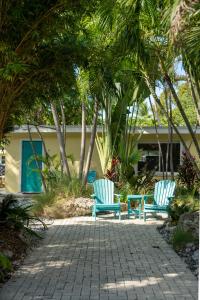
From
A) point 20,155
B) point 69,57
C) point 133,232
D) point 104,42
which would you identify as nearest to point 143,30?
point 104,42

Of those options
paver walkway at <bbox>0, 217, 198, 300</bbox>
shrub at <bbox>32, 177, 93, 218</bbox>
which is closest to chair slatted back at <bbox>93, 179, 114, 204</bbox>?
shrub at <bbox>32, 177, 93, 218</bbox>

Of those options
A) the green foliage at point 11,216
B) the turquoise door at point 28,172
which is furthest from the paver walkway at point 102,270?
the turquoise door at point 28,172

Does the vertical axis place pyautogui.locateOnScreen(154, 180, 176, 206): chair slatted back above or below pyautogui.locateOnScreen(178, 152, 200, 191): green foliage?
below

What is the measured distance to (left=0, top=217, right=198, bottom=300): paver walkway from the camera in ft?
17.5

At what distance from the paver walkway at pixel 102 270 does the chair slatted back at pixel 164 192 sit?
2.08 meters

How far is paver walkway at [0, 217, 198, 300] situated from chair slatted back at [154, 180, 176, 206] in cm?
208

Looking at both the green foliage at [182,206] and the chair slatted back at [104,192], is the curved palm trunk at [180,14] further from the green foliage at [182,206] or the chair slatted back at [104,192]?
the chair slatted back at [104,192]

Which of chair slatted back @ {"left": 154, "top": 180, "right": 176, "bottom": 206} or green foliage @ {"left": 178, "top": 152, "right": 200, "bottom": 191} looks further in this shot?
green foliage @ {"left": 178, "top": 152, "right": 200, "bottom": 191}

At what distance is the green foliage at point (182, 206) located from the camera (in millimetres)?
10023

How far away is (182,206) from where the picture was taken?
10289 millimetres

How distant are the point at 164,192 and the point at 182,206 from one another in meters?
1.63

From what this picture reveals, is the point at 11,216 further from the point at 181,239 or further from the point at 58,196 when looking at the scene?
the point at 58,196

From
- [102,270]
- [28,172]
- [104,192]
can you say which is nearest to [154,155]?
[28,172]

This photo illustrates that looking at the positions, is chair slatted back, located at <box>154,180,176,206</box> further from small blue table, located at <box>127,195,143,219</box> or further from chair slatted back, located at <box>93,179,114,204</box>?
chair slatted back, located at <box>93,179,114,204</box>
